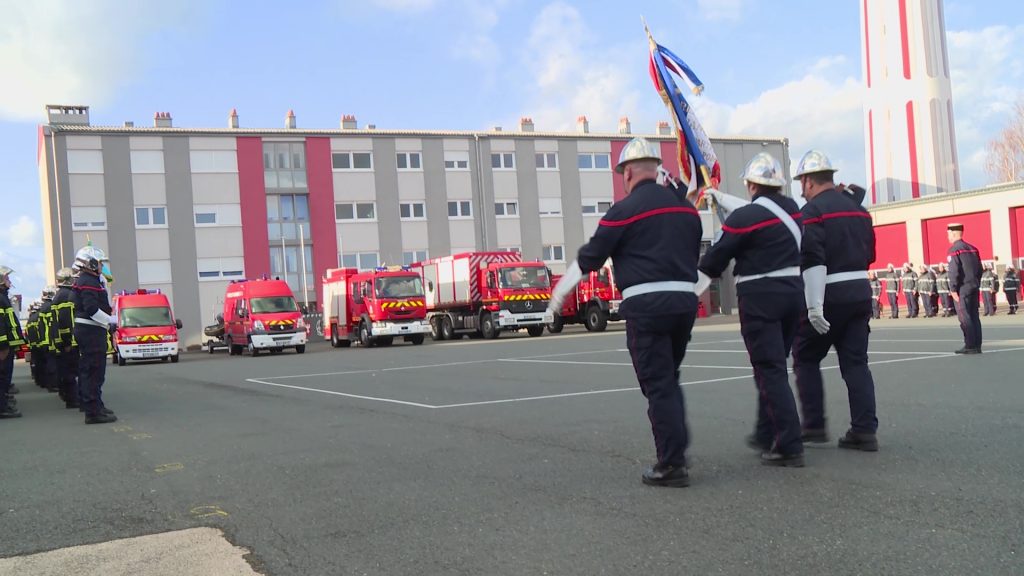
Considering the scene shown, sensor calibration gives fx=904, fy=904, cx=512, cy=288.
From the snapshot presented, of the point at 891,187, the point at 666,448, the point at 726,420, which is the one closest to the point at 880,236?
the point at 891,187

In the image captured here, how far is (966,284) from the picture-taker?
535 inches

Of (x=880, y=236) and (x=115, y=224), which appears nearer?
(x=880, y=236)

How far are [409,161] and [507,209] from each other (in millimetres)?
6626

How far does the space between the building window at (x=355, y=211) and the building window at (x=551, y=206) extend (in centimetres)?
1044

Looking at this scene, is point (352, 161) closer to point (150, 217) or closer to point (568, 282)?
point (150, 217)

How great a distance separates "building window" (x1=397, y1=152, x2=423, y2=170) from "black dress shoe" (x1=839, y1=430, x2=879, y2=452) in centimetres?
4878

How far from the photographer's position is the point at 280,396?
13156mm

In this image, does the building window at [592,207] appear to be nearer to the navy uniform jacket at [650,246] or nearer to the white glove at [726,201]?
the white glove at [726,201]

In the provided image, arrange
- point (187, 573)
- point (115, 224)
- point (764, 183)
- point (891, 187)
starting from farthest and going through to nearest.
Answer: point (115, 224) < point (891, 187) < point (764, 183) < point (187, 573)

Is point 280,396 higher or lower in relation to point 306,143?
lower

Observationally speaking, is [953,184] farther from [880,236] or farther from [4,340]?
[4,340]

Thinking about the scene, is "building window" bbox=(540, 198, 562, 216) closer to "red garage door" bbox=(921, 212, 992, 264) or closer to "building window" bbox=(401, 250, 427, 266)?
"building window" bbox=(401, 250, 427, 266)

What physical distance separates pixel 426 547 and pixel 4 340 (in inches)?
383

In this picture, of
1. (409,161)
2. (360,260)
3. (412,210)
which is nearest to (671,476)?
(360,260)
